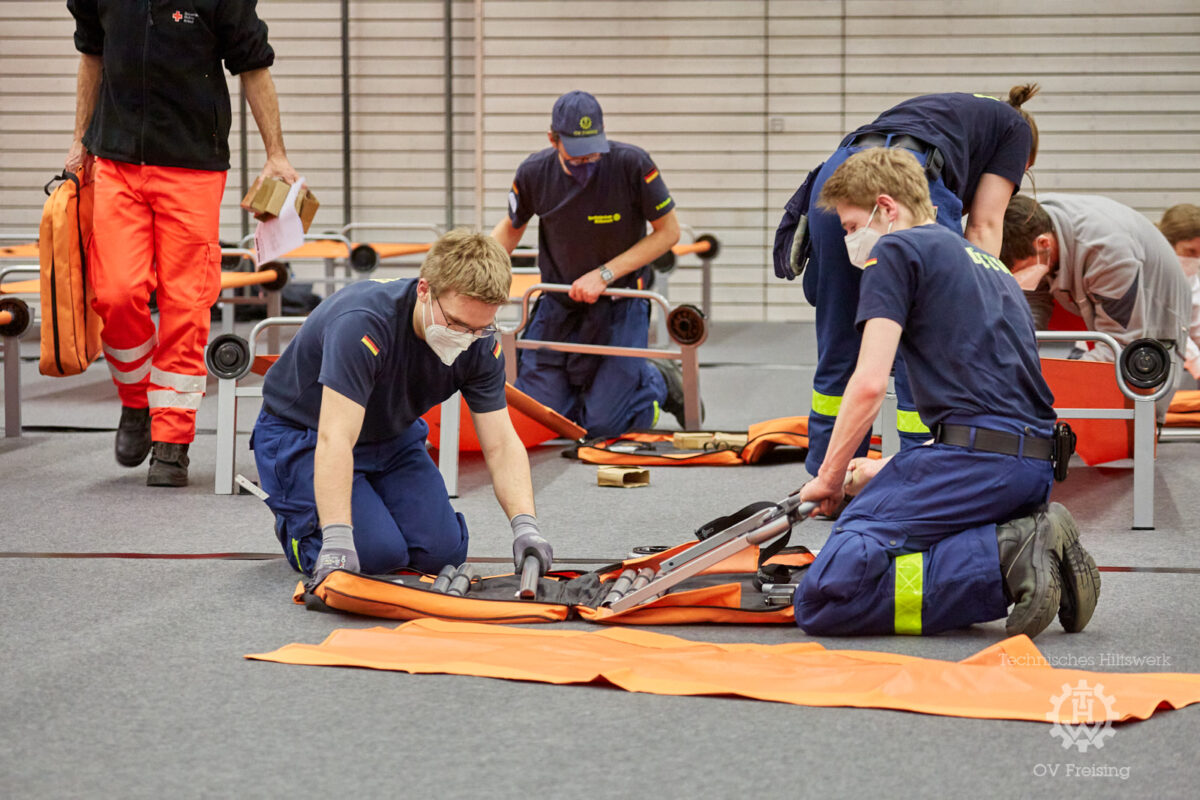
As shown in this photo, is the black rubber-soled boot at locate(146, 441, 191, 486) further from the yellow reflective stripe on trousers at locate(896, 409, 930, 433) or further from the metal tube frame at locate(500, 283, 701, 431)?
the yellow reflective stripe on trousers at locate(896, 409, 930, 433)

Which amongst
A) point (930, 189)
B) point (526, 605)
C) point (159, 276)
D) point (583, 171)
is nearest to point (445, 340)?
point (526, 605)

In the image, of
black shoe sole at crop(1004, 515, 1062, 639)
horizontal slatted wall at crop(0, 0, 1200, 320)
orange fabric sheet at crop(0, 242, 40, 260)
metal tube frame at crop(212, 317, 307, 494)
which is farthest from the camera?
horizontal slatted wall at crop(0, 0, 1200, 320)

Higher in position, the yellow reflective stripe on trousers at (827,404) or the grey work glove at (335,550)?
the yellow reflective stripe on trousers at (827,404)

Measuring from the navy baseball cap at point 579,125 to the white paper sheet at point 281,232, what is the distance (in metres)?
1.18

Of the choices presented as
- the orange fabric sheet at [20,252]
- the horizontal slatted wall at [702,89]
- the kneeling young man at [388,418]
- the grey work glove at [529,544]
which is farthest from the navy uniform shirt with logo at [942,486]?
the horizontal slatted wall at [702,89]

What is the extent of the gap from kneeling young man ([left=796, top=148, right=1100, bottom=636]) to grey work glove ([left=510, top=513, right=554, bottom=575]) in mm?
599

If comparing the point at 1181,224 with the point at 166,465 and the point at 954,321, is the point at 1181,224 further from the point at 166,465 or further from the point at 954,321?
the point at 166,465

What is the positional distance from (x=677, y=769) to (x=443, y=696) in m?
0.54

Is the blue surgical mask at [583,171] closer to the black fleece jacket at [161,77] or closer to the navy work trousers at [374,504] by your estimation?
the black fleece jacket at [161,77]

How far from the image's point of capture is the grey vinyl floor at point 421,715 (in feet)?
6.73

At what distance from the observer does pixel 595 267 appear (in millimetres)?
5816

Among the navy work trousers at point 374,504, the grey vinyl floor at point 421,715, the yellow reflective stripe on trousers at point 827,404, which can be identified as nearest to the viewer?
the grey vinyl floor at point 421,715

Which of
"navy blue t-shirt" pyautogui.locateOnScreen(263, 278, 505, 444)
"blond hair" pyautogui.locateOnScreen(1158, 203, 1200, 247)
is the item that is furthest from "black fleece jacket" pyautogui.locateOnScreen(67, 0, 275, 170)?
"blond hair" pyautogui.locateOnScreen(1158, 203, 1200, 247)

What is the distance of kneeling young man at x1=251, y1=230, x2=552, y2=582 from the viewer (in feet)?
9.78
